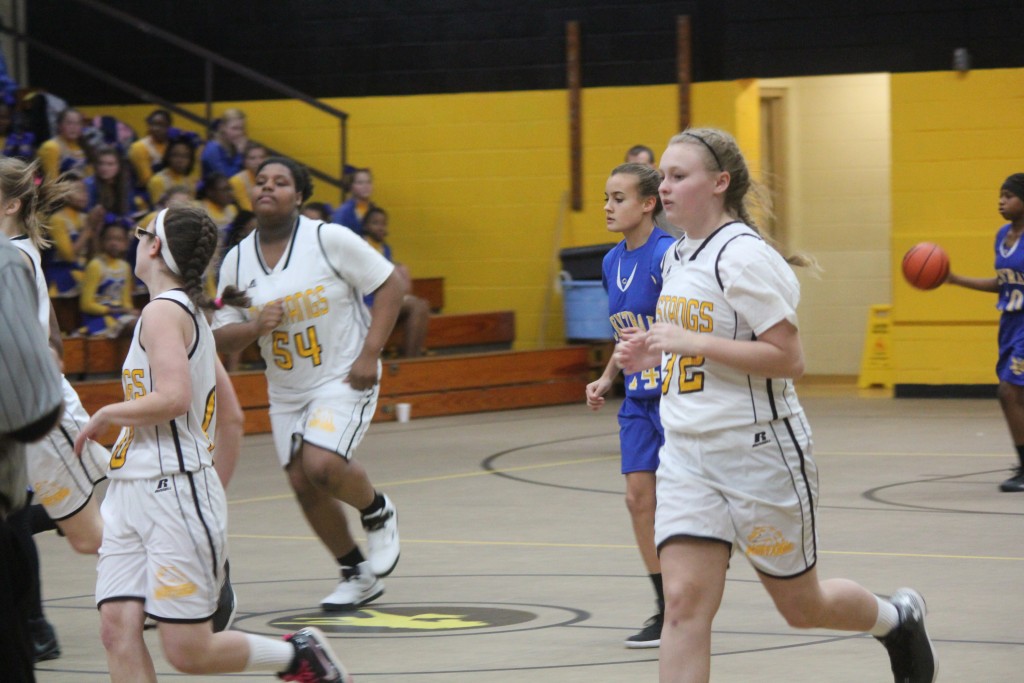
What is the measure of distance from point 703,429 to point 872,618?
91cm

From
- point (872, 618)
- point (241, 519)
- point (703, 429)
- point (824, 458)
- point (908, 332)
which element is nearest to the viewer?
point (703, 429)

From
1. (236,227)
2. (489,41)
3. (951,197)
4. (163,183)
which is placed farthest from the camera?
(489,41)

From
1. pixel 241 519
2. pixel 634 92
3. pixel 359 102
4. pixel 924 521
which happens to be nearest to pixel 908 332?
pixel 634 92

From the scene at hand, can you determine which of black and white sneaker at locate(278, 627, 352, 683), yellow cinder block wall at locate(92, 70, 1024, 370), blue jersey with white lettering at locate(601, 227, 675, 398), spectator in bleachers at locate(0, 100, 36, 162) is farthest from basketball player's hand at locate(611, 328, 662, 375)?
yellow cinder block wall at locate(92, 70, 1024, 370)

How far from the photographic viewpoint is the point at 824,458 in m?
11.8

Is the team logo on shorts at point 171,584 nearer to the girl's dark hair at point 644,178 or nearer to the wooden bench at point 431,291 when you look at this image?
the girl's dark hair at point 644,178

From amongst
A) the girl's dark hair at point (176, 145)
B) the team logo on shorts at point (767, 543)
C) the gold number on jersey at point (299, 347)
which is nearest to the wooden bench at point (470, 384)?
the girl's dark hair at point (176, 145)

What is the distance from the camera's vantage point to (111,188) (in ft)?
49.2

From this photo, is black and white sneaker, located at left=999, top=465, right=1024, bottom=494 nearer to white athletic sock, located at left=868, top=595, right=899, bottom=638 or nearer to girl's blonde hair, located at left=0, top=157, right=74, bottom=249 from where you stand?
white athletic sock, located at left=868, top=595, right=899, bottom=638

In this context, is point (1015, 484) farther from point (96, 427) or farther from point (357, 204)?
point (357, 204)

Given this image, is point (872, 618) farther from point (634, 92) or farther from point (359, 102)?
point (359, 102)

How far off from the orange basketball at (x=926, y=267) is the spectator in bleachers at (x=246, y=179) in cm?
651

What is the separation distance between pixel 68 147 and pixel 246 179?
1.69m

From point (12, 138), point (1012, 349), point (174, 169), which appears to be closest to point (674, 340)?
point (1012, 349)
